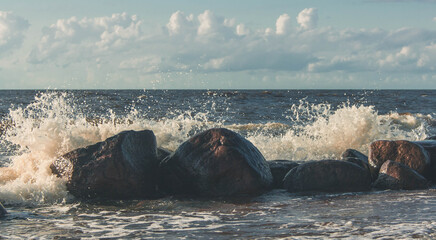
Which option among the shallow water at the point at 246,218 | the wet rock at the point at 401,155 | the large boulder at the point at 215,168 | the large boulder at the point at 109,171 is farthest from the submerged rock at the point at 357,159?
the large boulder at the point at 109,171

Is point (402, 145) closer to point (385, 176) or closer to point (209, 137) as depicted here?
point (385, 176)

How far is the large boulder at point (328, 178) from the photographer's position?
7453mm

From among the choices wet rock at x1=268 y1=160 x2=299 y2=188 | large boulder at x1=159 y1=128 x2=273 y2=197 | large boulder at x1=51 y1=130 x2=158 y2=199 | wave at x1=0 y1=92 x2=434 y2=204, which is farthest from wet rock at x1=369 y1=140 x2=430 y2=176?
large boulder at x1=51 y1=130 x2=158 y2=199

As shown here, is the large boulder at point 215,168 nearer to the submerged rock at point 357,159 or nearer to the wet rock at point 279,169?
the wet rock at point 279,169

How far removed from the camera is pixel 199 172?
23.7ft

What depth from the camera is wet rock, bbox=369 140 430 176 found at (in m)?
8.23

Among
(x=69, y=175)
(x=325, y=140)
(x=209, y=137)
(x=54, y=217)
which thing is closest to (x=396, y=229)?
(x=209, y=137)

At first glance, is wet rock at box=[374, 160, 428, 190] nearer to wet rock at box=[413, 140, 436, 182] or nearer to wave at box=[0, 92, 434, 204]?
wet rock at box=[413, 140, 436, 182]

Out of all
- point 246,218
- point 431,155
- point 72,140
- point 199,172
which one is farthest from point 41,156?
point 431,155

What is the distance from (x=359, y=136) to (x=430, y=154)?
144 inches

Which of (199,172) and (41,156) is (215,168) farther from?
(41,156)

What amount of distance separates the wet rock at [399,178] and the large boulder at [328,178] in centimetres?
22

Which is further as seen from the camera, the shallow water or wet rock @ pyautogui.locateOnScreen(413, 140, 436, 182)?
wet rock @ pyautogui.locateOnScreen(413, 140, 436, 182)

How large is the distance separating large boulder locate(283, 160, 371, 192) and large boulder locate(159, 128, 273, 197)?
435 mm
